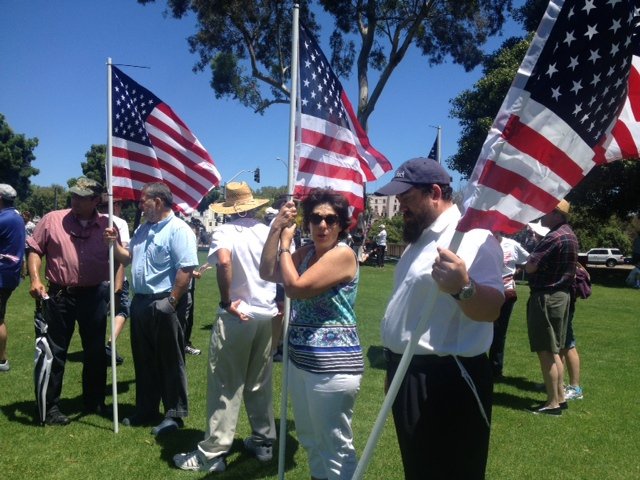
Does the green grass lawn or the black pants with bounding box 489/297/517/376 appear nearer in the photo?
the green grass lawn

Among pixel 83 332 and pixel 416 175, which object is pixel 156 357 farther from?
pixel 416 175

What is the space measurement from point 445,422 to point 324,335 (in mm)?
955

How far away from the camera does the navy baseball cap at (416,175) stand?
261 cm

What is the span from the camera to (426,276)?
8.32 ft

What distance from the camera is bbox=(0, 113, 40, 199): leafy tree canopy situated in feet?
198

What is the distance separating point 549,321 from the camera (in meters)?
5.86

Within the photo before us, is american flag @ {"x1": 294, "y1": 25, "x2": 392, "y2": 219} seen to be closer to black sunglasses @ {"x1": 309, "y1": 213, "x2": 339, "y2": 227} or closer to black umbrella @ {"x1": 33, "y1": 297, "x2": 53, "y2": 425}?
black sunglasses @ {"x1": 309, "y1": 213, "x2": 339, "y2": 227}

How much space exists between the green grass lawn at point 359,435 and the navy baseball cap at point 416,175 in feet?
8.29

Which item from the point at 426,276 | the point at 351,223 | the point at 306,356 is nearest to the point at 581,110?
the point at 426,276

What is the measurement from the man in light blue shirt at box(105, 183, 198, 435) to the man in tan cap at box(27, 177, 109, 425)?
1.42 feet

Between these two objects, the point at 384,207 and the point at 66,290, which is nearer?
the point at 66,290

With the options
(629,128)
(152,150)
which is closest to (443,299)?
(629,128)

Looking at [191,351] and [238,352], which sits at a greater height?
[238,352]

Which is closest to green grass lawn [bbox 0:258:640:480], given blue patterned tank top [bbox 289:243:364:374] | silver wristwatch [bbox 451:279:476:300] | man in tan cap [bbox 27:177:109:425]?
man in tan cap [bbox 27:177:109:425]
